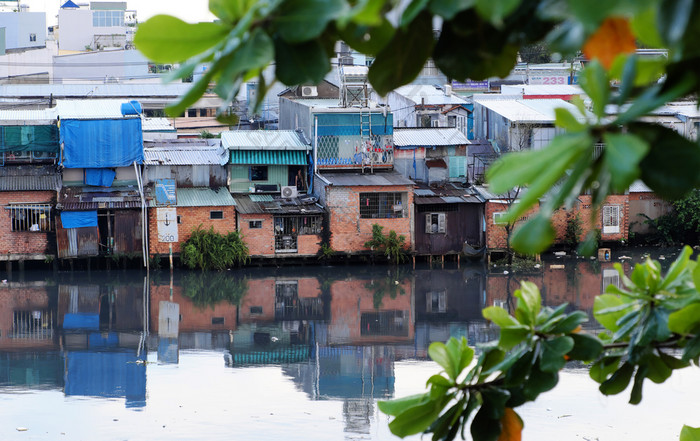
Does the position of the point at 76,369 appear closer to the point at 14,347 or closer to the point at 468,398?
the point at 14,347

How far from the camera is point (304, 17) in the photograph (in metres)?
0.80

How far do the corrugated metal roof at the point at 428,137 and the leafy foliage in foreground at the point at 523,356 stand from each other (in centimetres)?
1425

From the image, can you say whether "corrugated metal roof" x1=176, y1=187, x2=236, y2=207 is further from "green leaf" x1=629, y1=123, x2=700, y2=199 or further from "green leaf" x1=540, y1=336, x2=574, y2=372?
"green leaf" x1=629, y1=123, x2=700, y2=199

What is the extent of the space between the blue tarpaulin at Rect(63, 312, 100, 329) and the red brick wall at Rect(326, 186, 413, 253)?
4294 mm

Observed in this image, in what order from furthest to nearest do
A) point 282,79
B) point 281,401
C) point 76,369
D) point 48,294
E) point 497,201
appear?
point 497,201
point 48,294
point 76,369
point 281,401
point 282,79

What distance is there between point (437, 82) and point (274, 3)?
21.9 m

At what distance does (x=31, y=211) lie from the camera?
14.0 meters

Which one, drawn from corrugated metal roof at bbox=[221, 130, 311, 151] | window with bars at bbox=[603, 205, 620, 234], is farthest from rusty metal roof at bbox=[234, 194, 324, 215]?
window with bars at bbox=[603, 205, 620, 234]

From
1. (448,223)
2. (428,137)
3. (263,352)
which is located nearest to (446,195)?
(448,223)

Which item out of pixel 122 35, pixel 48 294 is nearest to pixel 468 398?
pixel 48 294

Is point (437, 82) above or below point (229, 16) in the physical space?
above

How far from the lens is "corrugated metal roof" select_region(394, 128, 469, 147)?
15711mm

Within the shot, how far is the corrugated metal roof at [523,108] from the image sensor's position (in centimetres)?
1614

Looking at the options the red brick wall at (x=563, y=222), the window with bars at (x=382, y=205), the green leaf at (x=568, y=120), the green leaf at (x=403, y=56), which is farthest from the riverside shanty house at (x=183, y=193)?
the green leaf at (x=568, y=120)
